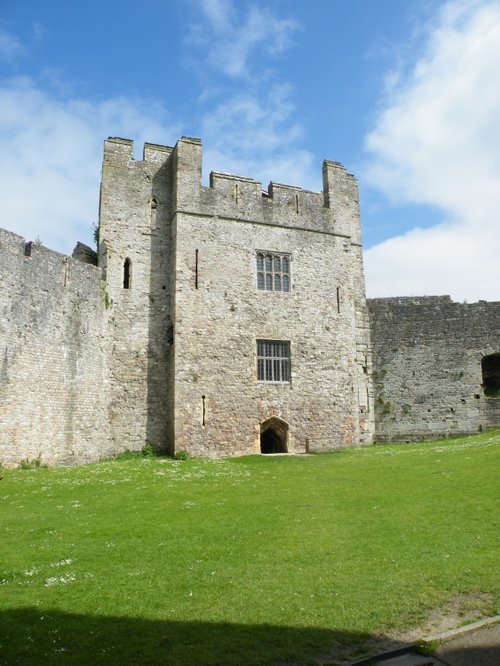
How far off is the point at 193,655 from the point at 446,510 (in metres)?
7.01

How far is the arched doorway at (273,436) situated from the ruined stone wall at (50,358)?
6862mm

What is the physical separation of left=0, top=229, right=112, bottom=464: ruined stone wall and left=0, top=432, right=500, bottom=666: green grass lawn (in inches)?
153

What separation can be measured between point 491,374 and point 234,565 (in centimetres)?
2436

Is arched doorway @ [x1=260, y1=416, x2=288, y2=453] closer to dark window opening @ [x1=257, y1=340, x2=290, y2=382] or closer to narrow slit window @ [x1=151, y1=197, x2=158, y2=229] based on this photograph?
dark window opening @ [x1=257, y1=340, x2=290, y2=382]

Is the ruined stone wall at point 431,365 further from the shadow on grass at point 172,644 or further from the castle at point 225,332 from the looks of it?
the shadow on grass at point 172,644

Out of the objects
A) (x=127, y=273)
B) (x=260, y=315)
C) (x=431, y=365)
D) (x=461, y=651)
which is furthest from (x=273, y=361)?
(x=461, y=651)

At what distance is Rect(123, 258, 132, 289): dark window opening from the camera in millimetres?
24359

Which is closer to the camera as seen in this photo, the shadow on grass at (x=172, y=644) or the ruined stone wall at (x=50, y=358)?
the shadow on grass at (x=172, y=644)

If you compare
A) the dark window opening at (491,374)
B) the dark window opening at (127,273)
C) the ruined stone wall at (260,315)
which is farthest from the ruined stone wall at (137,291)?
the dark window opening at (491,374)

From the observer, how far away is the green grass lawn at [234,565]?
236 inches

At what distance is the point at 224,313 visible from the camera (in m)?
24.7

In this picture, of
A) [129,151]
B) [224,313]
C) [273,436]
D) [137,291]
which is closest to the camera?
[137,291]

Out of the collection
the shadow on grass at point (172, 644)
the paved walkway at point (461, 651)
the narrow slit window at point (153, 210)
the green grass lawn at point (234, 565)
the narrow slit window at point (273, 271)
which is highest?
the narrow slit window at point (153, 210)

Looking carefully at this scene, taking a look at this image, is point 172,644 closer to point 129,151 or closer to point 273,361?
point 273,361
